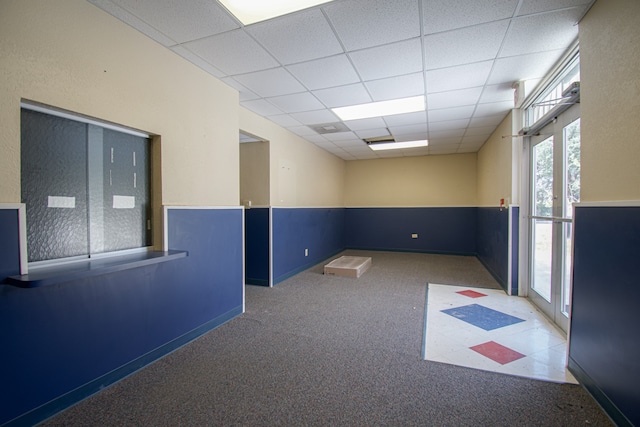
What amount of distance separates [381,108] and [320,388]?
3.45 m

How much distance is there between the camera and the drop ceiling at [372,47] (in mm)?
2004

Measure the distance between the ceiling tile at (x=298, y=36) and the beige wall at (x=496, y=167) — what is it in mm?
2885

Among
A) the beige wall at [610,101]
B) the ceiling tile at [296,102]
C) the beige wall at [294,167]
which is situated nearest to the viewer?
the beige wall at [610,101]

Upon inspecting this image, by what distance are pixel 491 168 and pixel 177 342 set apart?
18.0ft

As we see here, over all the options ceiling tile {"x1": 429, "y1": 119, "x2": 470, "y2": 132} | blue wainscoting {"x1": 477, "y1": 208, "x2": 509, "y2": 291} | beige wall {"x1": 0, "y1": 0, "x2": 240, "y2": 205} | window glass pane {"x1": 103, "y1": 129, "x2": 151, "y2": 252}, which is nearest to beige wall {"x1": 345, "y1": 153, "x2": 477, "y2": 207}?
blue wainscoting {"x1": 477, "y1": 208, "x2": 509, "y2": 291}

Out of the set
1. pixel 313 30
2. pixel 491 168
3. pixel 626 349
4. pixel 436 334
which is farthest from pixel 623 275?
pixel 491 168

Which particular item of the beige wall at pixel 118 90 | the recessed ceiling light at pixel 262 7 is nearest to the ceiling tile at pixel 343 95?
the beige wall at pixel 118 90

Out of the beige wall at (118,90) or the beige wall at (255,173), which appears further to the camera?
the beige wall at (255,173)

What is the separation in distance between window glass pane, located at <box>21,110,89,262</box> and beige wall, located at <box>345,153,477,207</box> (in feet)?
21.9

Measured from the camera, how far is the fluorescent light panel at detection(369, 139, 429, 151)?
6.02 meters

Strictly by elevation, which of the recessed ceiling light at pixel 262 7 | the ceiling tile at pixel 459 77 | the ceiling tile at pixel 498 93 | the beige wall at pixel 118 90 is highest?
the recessed ceiling light at pixel 262 7

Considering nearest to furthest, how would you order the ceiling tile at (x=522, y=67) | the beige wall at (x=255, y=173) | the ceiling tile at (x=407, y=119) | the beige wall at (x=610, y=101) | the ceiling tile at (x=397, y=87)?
the beige wall at (x=610, y=101) → the ceiling tile at (x=522, y=67) → the ceiling tile at (x=397, y=87) → the ceiling tile at (x=407, y=119) → the beige wall at (x=255, y=173)

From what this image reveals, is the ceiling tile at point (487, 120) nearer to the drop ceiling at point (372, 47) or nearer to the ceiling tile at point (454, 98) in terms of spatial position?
the drop ceiling at point (372, 47)

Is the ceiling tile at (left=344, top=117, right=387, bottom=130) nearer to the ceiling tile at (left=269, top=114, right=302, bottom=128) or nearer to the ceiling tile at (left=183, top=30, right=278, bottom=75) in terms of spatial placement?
the ceiling tile at (left=269, top=114, right=302, bottom=128)
